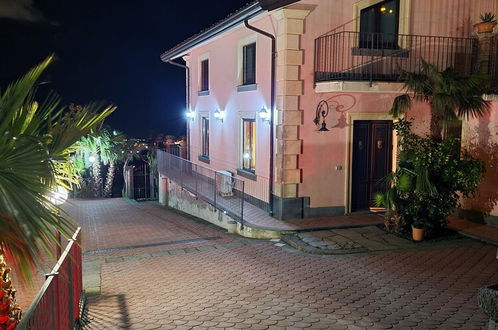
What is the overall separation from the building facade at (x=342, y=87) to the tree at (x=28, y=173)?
287 inches

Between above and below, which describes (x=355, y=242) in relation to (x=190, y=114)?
below

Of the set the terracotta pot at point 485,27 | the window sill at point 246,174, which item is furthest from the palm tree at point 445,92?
the window sill at point 246,174

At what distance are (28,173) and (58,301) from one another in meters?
1.54

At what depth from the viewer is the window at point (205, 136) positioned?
58.2 ft

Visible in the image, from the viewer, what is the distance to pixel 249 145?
13.7 m

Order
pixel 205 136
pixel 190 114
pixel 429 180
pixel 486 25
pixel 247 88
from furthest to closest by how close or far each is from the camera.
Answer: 1. pixel 190 114
2. pixel 205 136
3. pixel 247 88
4. pixel 486 25
5. pixel 429 180

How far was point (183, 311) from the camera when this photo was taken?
619cm

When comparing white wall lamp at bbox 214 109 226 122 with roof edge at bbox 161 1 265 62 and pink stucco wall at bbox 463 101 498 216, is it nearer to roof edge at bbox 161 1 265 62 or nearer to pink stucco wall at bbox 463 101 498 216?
roof edge at bbox 161 1 265 62

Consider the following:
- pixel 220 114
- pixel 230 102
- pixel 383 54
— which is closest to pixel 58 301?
pixel 383 54

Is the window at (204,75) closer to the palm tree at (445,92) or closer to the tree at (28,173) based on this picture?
the palm tree at (445,92)

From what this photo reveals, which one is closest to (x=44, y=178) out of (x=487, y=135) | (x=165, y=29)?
(x=487, y=135)

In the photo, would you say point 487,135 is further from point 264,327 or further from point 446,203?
point 264,327

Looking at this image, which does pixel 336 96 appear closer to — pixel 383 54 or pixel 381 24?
pixel 383 54

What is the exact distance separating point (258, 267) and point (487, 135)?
19.5 feet
